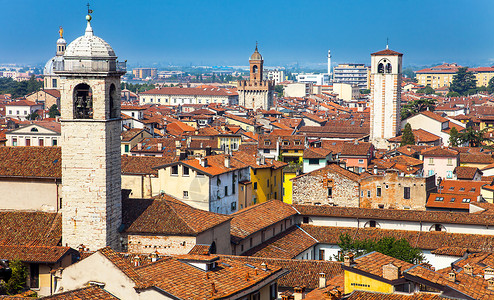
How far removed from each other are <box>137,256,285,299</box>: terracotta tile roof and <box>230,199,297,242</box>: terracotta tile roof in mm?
9606

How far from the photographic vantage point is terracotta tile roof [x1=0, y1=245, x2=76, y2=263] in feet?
83.9

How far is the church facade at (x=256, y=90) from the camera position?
146 m

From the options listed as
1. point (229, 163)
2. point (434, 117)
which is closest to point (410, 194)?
point (229, 163)

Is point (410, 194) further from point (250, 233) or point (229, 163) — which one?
point (250, 233)

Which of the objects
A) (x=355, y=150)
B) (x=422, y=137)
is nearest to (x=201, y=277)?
(x=355, y=150)

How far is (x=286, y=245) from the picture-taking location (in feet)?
116

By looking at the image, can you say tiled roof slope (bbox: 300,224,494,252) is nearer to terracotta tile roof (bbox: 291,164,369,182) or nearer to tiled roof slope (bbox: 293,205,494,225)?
tiled roof slope (bbox: 293,205,494,225)

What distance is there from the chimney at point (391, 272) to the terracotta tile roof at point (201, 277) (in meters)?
3.10

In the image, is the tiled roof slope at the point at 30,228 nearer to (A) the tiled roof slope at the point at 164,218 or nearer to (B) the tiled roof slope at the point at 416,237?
(A) the tiled roof slope at the point at 164,218

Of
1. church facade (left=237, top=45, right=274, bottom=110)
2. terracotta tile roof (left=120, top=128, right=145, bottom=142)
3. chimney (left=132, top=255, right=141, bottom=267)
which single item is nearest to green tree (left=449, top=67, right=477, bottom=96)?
church facade (left=237, top=45, right=274, bottom=110)

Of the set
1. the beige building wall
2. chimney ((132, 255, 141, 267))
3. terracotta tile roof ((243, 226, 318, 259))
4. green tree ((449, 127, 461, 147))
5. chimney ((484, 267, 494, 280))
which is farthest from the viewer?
green tree ((449, 127, 461, 147))

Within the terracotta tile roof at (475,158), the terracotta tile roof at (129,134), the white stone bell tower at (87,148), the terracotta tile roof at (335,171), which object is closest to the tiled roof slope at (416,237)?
the terracotta tile roof at (335,171)

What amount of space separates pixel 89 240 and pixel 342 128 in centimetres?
6442

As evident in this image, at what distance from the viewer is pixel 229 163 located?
42250 mm
